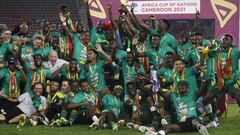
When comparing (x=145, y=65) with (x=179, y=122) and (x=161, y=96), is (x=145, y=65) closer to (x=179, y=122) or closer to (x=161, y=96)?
(x=161, y=96)

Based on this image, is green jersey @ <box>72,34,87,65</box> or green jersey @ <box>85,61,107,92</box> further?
green jersey @ <box>72,34,87,65</box>

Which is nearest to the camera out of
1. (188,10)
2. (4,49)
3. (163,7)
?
(4,49)

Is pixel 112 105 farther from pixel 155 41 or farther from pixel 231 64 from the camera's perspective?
pixel 231 64

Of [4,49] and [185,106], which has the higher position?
[4,49]

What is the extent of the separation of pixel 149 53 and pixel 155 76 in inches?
27.7

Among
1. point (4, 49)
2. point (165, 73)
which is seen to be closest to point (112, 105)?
point (165, 73)

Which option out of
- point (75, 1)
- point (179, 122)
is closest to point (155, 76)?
point (179, 122)

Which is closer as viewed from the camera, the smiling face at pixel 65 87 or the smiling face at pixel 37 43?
the smiling face at pixel 65 87

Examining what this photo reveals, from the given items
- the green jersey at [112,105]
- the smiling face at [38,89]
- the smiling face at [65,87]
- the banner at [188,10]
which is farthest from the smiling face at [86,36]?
the banner at [188,10]

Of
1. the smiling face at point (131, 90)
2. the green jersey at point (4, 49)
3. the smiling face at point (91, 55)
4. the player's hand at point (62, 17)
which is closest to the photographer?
the smiling face at point (131, 90)

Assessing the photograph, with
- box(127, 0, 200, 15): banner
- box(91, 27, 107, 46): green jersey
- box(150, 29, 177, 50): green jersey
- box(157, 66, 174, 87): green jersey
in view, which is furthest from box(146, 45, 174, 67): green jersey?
box(127, 0, 200, 15): banner

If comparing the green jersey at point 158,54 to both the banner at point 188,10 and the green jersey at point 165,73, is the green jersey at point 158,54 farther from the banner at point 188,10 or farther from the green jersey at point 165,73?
the banner at point 188,10

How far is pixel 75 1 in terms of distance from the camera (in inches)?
918

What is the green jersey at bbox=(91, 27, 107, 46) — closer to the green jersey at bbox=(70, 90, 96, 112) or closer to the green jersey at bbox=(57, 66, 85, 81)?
the green jersey at bbox=(57, 66, 85, 81)
